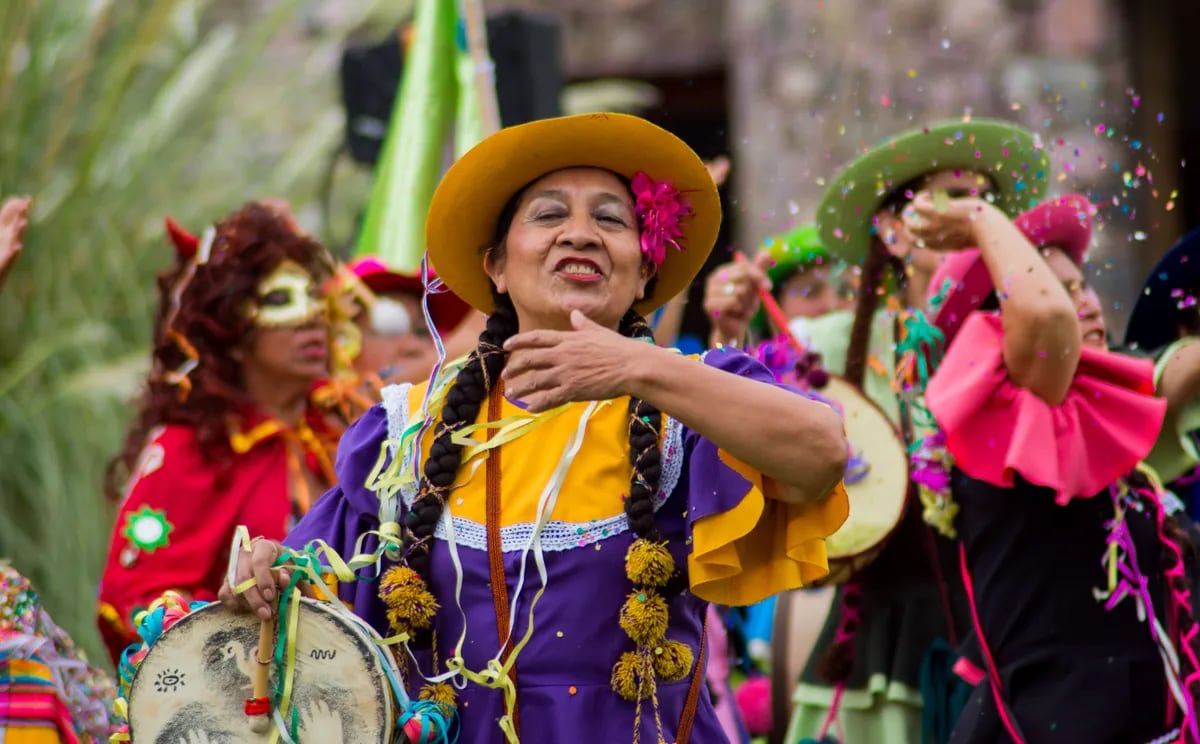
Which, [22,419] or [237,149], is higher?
[237,149]

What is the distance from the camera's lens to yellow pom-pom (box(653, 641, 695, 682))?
137 inches

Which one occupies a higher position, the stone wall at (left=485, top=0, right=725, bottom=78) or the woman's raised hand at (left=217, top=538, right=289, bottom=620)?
the stone wall at (left=485, top=0, right=725, bottom=78)

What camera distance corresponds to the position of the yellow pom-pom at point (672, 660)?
11.4 feet

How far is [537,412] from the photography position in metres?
3.20

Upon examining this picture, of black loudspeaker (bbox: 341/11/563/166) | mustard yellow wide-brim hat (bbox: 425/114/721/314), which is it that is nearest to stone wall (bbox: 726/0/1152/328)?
black loudspeaker (bbox: 341/11/563/166)

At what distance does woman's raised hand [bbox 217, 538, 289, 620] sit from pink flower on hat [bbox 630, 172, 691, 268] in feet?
3.08

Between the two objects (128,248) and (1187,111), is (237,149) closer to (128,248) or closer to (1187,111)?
(128,248)

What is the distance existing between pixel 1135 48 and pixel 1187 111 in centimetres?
228

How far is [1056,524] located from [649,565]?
1.52m

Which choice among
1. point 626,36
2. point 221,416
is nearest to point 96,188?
point 221,416

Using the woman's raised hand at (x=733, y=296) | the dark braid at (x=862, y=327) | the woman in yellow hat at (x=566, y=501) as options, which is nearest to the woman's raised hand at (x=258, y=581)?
the woman in yellow hat at (x=566, y=501)

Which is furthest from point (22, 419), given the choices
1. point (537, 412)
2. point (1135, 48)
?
point (1135, 48)

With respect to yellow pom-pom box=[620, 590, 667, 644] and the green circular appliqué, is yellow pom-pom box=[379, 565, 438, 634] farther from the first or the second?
the green circular appliqué

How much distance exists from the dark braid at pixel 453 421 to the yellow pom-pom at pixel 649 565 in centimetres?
41
